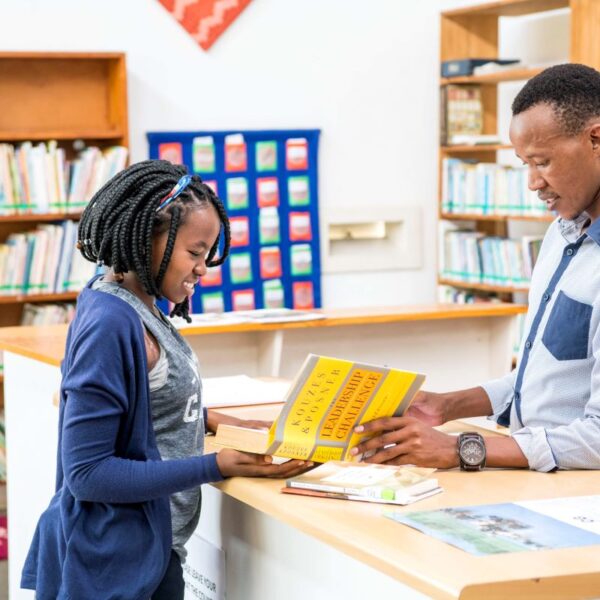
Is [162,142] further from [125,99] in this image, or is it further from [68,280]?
[68,280]

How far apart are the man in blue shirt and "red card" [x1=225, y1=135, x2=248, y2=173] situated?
12.3 ft

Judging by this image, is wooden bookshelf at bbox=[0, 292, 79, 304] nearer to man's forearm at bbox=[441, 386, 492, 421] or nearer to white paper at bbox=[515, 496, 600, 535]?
man's forearm at bbox=[441, 386, 492, 421]

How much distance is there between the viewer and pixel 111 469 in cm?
Answer: 168

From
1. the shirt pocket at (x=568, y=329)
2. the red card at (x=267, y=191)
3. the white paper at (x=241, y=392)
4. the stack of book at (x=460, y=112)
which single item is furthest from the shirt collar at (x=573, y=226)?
the stack of book at (x=460, y=112)

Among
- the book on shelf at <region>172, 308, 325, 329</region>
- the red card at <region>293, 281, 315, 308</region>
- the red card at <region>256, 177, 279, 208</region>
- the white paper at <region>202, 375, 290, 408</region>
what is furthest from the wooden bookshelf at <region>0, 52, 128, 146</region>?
the white paper at <region>202, 375, 290, 408</region>

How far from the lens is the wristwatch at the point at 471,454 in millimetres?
1900

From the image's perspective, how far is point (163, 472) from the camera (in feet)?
5.58

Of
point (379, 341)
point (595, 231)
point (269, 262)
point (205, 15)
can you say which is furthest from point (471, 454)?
point (205, 15)

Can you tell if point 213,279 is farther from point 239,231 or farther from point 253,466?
point 253,466

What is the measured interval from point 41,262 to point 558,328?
3.47m

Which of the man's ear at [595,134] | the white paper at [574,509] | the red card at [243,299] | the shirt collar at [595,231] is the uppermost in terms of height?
→ the man's ear at [595,134]

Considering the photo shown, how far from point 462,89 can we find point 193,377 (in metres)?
4.38

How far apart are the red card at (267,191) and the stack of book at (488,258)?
0.96 meters

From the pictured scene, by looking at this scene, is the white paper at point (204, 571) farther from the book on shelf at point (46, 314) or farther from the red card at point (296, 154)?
the red card at point (296, 154)
